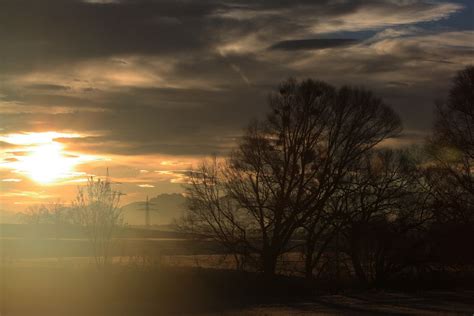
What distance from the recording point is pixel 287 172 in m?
48.8

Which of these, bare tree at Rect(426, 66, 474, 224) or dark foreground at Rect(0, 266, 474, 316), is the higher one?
bare tree at Rect(426, 66, 474, 224)

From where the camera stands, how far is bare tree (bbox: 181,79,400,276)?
160 feet

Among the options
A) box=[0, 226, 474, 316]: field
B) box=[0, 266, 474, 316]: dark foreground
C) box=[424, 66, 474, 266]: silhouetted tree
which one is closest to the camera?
box=[0, 266, 474, 316]: dark foreground

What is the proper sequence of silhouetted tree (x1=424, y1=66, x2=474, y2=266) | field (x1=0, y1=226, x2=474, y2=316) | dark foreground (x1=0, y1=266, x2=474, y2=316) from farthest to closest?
silhouetted tree (x1=424, y1=66, x2=474, y2=266) < field (x1=0, y1=226, x2=474, y2=316) < dark foreground (x1=0, y1=266, x2=474, y2=316)

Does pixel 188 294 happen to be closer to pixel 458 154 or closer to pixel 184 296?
pixel 184 296

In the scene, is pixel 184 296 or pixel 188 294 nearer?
pixel 184 296

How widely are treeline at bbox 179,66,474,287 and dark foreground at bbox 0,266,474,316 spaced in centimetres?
373

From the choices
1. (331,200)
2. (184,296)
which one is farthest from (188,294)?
(331,200)

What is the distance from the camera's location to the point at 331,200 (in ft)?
169

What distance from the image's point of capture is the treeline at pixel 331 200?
48.2m

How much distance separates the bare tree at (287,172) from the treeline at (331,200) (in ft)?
A: 0.24

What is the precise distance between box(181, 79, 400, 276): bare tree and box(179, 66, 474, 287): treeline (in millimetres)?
74

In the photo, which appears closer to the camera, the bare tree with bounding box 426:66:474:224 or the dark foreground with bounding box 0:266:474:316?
the dark foreground with bounding box 0:266:474:316

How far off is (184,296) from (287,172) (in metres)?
12.5
